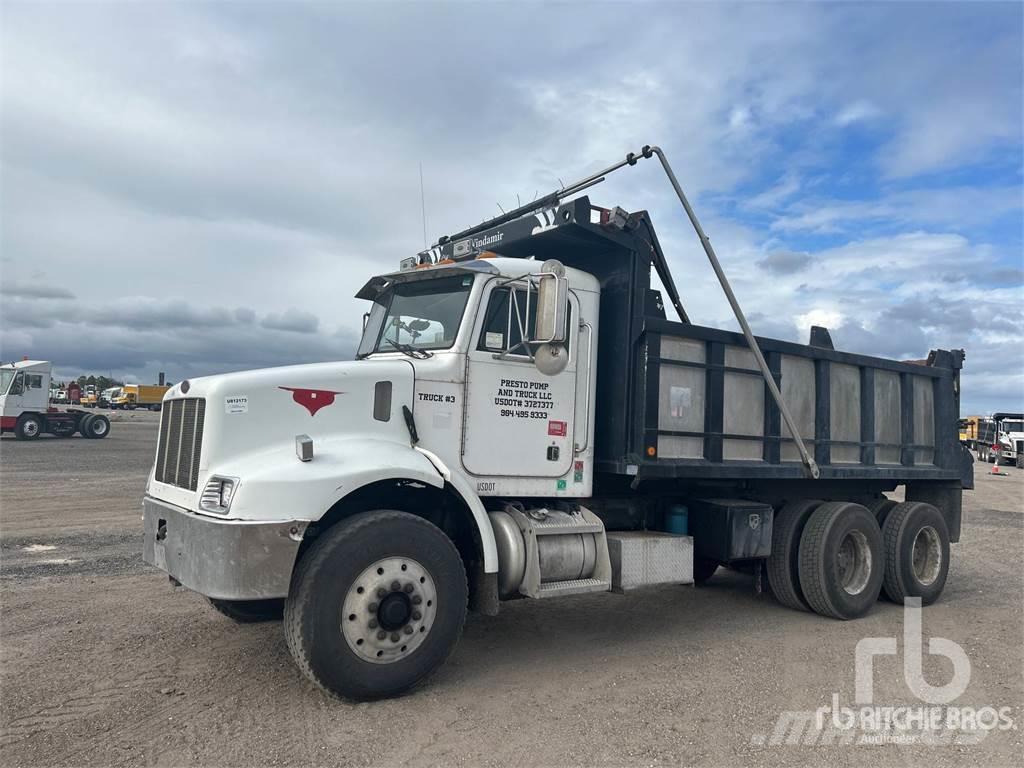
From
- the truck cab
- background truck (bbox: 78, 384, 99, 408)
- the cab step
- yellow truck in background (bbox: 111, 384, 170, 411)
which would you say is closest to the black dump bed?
the cab step

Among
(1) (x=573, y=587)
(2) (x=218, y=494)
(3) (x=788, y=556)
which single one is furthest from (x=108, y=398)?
(1) (x=573, y=587)

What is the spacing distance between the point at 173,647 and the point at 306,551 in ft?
5.84

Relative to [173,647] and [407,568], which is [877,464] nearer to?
[407,568]

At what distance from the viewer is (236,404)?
4.86 m

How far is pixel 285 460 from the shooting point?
4758mm

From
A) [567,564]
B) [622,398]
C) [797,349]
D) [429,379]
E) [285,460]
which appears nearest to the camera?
[285,460]

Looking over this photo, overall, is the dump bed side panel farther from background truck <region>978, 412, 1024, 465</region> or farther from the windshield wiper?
background truck <region>978, 412, 1024, 465</region>

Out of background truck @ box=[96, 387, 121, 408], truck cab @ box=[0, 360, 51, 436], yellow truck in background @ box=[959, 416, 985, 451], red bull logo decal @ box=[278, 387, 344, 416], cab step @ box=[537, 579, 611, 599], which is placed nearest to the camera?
red bull logo decal @ box=[278, 387, 344, 416]

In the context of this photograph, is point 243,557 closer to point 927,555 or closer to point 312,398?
point 312,398

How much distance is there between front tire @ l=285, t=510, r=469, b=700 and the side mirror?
1.54 meters

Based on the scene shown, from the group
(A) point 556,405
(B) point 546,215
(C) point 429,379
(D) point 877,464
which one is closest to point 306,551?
(C) point 429,379

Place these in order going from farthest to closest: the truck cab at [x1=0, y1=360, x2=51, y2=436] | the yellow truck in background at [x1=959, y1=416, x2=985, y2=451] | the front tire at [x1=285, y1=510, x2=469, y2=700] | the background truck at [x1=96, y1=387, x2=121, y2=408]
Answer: the background truck at [x1=96, y1=387, x2=121, y2=408], the yellow truck in background at [x1=959, y1=416, x2=985, y2=451], the truck cab at [x1=0, y1=360, x2=51, y2=436], the front tire at [x1=285, y1=510, x2=469, y2=700]

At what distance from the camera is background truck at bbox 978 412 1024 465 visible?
40.0m

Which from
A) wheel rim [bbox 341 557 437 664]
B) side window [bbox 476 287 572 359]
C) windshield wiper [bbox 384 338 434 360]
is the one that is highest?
side window [bbox 476 287 572 359]
